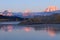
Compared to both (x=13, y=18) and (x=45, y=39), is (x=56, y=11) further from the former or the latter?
(x=45, y=39)

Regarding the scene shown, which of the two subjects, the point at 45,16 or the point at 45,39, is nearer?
the point at 45,39

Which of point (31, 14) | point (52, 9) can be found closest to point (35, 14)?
point (31, 14)

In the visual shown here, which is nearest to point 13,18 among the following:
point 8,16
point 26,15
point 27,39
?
point 8,16

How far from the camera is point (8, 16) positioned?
100ft

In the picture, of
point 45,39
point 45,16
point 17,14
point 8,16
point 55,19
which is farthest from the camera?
point 8,16

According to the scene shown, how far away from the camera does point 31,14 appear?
26.6 metres

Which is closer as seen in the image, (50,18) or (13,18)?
(50,18)

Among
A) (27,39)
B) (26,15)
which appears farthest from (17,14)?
(27,39)

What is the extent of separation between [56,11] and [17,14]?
208 inches

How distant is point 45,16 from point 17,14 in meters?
4.12

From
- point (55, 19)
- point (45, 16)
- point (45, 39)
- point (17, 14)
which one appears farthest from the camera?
point (17, 14)

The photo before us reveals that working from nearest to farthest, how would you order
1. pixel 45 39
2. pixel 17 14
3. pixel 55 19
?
pixel 45 39, pixel 55 19, pixel 17 14

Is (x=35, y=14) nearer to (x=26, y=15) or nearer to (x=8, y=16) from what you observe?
(x=26, y=15)

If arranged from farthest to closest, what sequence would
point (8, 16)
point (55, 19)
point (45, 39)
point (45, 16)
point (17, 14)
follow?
point (8, 16) → point (17, 14) → point (45, 16) → point (55, 19) → point (45, 39)
